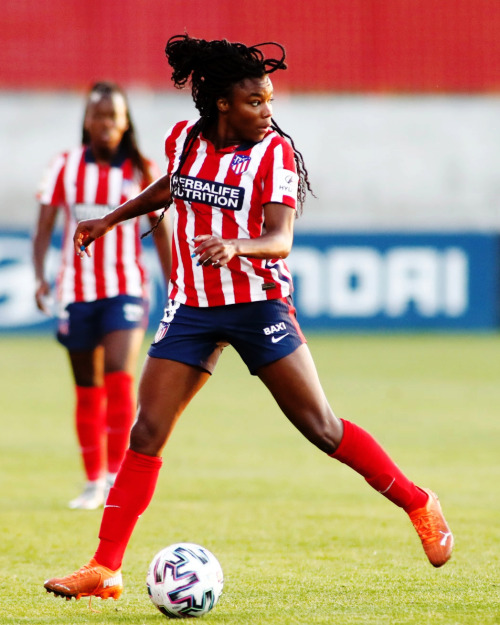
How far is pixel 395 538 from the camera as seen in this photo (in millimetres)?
5699

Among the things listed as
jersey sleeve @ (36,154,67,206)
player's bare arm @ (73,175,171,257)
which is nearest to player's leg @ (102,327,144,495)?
jersey sleeve @ (36,154,67,206)

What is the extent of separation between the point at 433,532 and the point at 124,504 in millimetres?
1173

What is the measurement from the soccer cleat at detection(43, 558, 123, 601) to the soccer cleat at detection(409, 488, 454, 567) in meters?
1.15

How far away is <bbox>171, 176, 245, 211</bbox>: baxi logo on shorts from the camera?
433 cm

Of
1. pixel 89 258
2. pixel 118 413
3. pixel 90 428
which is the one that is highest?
pixel 89 258

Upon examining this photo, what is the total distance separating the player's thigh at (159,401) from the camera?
4.39m

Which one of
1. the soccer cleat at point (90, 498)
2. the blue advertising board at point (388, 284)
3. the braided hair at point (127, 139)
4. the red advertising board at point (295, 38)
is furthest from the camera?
the red advertising board at point (295, 38)

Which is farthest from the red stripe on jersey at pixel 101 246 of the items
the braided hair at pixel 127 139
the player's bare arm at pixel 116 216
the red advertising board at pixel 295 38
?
the red advertising board at pixel 295 38

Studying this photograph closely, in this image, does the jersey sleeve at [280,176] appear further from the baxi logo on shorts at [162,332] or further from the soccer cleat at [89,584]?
the soccer cleat at [89,584]

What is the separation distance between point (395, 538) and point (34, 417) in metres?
5.20

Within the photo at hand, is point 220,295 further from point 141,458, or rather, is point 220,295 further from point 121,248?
point 121,248

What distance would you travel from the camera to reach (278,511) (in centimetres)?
638

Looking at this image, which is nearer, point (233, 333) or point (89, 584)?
point (89, 584)

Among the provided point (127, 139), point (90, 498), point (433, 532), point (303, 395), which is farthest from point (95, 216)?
point (433, 532)
